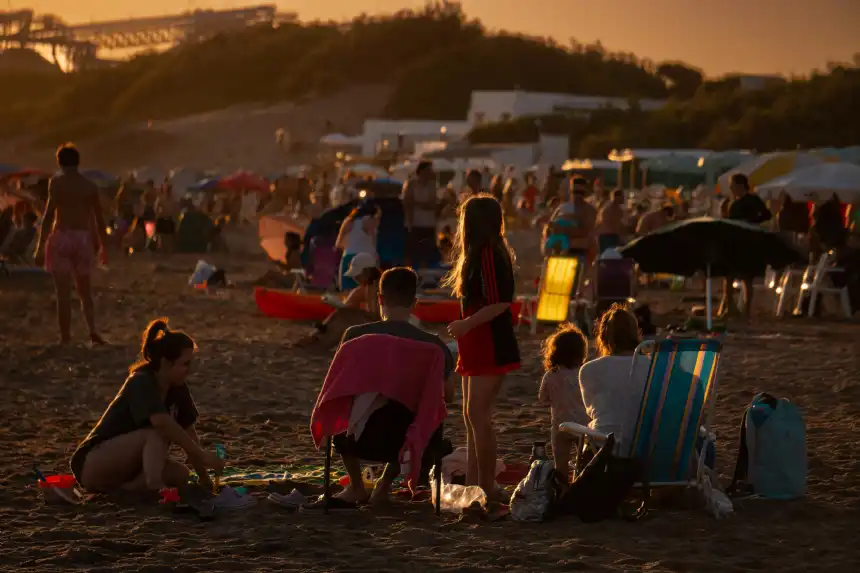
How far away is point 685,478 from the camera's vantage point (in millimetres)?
6004

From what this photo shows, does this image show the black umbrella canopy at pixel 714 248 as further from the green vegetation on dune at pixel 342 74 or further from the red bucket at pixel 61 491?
the green vegetation on dune at pixel 342 74

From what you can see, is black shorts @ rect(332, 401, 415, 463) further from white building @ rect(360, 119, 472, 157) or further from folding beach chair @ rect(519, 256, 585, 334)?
white building @ rect(360, 119, 472, 157)

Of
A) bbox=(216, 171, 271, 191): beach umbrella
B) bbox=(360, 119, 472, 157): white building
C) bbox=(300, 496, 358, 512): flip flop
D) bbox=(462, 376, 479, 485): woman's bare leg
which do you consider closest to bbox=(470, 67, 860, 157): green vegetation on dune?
bbox=(360, 119, 472, 157): white building

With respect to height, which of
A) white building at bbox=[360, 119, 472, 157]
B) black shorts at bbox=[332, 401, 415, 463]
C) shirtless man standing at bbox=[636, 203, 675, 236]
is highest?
white building at bbox=[360, 119, 472, 157]

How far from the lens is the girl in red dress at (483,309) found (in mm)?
5977

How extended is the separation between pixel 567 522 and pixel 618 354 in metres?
0.75

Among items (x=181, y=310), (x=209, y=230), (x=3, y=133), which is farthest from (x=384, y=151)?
(x=3, y=133)

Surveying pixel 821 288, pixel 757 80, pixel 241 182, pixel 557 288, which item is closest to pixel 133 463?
pixel 557 288

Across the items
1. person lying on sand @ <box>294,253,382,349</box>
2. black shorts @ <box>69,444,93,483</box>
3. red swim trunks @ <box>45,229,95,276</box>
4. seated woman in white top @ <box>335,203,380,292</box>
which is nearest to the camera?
black shorts @ <box>69,444,93,483</box>

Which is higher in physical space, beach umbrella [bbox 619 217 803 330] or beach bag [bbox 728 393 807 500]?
beach umbrella [bbox 619 217 803 330]

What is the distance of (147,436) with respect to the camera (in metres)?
6.12

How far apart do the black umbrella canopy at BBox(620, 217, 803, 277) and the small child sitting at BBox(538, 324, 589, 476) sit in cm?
619

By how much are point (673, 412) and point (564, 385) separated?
0.61 m

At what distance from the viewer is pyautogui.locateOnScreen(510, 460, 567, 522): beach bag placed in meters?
5.88
